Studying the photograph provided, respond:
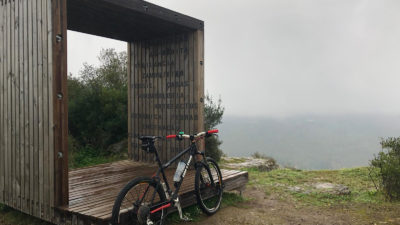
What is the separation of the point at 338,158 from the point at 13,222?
92777 mm

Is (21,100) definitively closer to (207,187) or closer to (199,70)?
(207,187)

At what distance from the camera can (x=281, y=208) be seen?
5449 millimetres

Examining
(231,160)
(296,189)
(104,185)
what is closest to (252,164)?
(231,160)

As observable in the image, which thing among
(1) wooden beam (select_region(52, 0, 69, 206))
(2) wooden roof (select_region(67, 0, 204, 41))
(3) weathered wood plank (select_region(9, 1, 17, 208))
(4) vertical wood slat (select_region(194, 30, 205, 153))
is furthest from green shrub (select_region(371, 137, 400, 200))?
(3) weathered wood plank (select_region(9, 1, 17, 208))

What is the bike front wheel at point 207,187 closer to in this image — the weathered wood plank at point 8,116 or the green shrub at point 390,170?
the weathered wood plank at point 8,116

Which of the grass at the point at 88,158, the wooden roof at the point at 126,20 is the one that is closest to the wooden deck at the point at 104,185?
the grass at the point at 88,158

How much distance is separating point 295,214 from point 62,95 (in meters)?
3.63

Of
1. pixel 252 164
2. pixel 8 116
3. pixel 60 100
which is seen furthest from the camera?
pixel 252 164

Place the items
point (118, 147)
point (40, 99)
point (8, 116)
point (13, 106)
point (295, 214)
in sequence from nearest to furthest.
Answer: point (40, 99)
point (13, 106)
point (8, 116)
point (295, 214)
point (118, 147)

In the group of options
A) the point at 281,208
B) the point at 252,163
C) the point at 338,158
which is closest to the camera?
the point at 281,208

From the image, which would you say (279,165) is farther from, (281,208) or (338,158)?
(338,158)

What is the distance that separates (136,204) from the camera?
3.60m

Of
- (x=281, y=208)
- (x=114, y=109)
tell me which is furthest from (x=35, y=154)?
(x=114, y=109)

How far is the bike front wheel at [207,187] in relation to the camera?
453 cm
